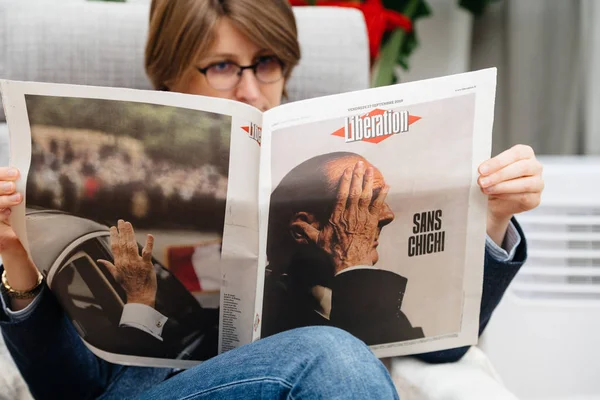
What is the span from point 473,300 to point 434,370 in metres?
0.10

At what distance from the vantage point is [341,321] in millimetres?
679

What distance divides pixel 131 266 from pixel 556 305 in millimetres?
775

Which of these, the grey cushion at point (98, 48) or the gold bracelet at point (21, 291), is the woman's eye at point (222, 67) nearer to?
the grey cushion at point (98, 48)

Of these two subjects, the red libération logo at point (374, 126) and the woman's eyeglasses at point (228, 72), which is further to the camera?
the woman's eyeglasses at point (228, 72)

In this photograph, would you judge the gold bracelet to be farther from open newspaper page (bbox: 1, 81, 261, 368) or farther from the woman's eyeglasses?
the woman's eyeglasses

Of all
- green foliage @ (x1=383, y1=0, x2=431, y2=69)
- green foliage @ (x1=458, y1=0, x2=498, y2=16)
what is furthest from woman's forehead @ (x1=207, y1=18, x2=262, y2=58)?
→ green foliage @ (x1=458, y1=0, x2=498, y2=16)

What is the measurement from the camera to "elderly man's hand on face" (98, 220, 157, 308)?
63 cm

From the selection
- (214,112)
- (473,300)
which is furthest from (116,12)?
(473,300)

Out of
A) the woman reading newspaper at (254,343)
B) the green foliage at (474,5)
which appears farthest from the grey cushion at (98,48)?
the green foliage at (474,5)

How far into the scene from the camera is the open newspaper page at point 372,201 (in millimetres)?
626

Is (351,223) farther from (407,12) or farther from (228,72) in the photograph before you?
(407,12)

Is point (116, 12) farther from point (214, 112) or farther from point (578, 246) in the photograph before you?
point (578, 246)

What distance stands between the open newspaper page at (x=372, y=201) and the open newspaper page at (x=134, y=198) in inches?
1.2

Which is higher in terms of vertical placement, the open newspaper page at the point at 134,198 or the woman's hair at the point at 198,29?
the woman's hair at the point at 198,29
